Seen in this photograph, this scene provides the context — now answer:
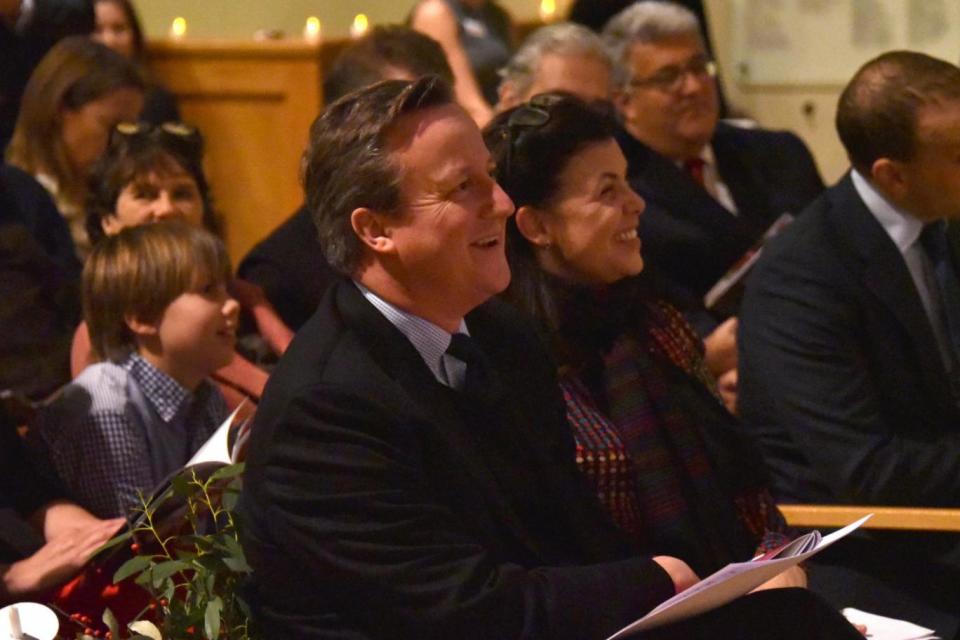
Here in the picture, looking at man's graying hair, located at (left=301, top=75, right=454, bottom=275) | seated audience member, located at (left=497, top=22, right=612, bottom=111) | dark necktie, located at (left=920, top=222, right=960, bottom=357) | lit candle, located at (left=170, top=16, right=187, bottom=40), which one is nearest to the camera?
man's graying hair, located at (left=301, top=75, right=454, bottom=275)

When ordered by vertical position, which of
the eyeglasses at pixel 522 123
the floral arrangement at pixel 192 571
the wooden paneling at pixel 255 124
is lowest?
the wooden paneling at pixel 255 124

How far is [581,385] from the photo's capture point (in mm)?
2627

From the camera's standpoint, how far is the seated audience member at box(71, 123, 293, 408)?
355 centimetres

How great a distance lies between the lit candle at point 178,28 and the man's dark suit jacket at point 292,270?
235 centimetres

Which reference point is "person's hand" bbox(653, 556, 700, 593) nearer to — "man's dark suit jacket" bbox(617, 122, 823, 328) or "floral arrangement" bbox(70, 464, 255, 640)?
"floral arrangement" bbox(70, 464, 255, 640)

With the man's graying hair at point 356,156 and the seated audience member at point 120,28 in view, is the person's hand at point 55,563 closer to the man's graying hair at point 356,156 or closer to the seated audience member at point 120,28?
the man's graying hair at point 356,156

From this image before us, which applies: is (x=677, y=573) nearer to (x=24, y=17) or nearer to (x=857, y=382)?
(x=857, y=382)

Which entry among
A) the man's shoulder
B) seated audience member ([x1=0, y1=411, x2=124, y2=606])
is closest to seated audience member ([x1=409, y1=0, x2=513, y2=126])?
the man's shoulder

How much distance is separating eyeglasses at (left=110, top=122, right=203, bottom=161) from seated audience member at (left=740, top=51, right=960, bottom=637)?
1296 mm

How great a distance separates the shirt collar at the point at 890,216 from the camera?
312 centimetres

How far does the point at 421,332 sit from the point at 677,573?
0.45m

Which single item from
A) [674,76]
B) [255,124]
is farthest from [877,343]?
[255,124]

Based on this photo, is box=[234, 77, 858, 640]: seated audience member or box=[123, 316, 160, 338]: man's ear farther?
box=[123, 316, 160, 338]: man's ear

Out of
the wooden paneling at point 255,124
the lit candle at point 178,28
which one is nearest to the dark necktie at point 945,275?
the wooden paneling at point 255,124
